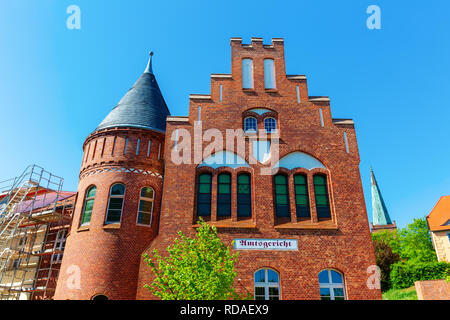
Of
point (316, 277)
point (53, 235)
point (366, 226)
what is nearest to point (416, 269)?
point (366, 226)

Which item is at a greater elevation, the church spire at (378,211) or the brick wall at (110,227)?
the church spire at (378,211)

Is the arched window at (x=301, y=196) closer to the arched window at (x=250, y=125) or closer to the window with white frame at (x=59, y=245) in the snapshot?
the arched window at (x=250, y=125)

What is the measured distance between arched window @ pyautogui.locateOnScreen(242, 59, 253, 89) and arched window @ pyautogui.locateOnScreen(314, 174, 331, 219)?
662cm

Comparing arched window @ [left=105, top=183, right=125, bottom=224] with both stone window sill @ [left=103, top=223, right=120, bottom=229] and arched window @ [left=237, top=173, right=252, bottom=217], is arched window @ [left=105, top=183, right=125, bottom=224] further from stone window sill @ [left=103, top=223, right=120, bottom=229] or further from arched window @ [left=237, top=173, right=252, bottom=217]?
arched window @ [left=237, top=173, right=252, bottom=217]

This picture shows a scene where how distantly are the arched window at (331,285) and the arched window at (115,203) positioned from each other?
10.4 m

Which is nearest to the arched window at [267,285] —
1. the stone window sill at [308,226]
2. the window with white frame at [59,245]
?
the stone window sill at [308,226]

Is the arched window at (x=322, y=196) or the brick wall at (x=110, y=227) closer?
the brick wall at (x=110, y=227)

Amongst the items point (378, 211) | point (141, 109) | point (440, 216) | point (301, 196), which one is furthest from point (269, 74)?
point (378, 211)

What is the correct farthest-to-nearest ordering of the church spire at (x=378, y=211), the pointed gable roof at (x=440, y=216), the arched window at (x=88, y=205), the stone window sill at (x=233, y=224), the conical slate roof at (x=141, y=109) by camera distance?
the church spire at (x=378, y=211)
the pointed gable roof at (x=440, y=216)
the conical slate roof at (x=141, y=109)
the arched window at (x=88, y=205)
the stone window sill at (x=233, y=224)

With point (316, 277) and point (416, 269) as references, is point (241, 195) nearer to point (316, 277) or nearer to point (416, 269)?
point (316, 277)

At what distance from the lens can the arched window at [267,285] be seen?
14.8 m

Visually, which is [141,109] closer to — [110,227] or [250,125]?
[250,125]

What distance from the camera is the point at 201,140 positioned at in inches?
693
